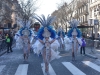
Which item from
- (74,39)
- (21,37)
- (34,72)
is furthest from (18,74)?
(74,39)

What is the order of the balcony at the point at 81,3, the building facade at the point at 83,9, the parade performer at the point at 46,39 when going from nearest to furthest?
the parade performer at the point at 46,39 → the building facade at the point at 83,9 → the balcony at the point at 81,3

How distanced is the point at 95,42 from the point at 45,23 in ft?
39.4

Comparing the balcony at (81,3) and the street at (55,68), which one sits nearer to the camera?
the street at (55,68)

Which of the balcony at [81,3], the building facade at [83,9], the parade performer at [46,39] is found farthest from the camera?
the balcony at [81,3]

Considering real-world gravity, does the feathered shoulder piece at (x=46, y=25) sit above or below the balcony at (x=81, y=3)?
below

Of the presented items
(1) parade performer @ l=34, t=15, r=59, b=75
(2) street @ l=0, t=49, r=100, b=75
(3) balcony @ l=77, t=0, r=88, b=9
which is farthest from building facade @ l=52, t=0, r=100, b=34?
(1) parade performer @ l=34, t=15, r=59, b=75

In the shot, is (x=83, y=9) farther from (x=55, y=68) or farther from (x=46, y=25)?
(x=46, y=25)

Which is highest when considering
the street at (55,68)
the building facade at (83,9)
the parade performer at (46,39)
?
the building facade at (83,9)

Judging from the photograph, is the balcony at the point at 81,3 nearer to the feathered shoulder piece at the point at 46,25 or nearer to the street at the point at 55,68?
the street at the point at 55,68

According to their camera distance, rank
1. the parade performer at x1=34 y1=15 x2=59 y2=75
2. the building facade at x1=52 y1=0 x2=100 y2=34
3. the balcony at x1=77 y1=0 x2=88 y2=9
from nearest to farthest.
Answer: the parade performer at x1=34 y1=15 x2=59 y2=75 → the building facade at x1=52 y1=0 x2=100 y2=34 → the balcony at x1=77 y1=0 x2=88 y2=9

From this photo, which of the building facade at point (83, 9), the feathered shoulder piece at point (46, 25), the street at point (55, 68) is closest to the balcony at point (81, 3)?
the building facade at point (83, 9)

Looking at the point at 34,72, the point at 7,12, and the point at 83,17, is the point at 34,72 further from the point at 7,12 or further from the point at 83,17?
the point at 83,17

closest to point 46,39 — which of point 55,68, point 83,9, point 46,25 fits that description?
point 46,25

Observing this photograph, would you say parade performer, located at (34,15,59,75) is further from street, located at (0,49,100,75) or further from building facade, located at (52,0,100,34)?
building facade, located at (52,0,100,34)
